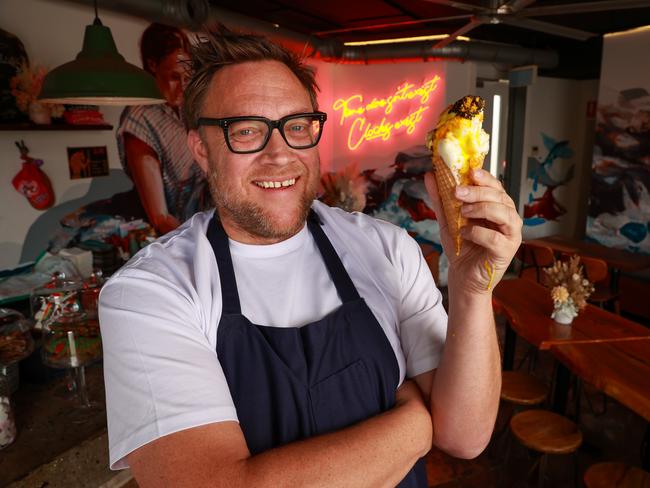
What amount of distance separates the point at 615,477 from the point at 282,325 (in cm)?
219

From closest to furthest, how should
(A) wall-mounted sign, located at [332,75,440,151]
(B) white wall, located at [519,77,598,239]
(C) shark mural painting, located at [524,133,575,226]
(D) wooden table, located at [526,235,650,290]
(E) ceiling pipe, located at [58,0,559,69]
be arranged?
(D) wooden table, located at [526,235,650,290], (E) ceiling pipe, located at [58,0,559,69], (A) wall-mounted sign, located at [332,75,440,151], (B) white wall, located at [519,77,598,239], (C) shark mural painting, located at [524,133,575,226]

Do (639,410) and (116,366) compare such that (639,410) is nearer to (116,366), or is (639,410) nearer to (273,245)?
(273,245)

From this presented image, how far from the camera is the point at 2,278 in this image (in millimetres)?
4016

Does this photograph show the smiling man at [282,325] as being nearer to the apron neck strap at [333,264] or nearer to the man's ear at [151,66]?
the apron neck strap at [333,264]

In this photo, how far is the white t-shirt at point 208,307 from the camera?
1.08m

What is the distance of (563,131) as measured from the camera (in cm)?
908

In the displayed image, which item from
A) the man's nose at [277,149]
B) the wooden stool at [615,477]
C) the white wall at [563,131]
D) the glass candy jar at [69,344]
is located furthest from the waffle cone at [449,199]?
the white wall at [563,131]

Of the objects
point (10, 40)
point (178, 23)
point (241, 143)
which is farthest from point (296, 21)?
point (241, 143)

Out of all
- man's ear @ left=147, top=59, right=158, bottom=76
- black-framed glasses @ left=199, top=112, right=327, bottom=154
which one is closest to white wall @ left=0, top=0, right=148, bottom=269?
man's ear @ left=147, top=59, right=158, bottom=76

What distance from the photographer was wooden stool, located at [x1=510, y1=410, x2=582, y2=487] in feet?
9.27

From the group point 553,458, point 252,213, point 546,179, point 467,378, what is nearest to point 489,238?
point 467,378

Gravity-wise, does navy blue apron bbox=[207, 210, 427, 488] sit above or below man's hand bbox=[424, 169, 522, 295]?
below

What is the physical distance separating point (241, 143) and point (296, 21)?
5489 mm

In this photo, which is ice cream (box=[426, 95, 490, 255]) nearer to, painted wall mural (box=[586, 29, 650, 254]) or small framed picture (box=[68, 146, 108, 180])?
small framed picture (box=[68, 146, 108, 180])
